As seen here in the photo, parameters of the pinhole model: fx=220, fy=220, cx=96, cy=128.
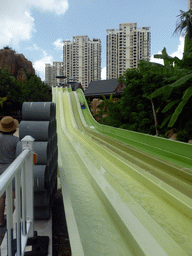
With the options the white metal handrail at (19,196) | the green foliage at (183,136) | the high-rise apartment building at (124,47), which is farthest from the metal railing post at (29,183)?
the high-rise apartment building at (124,47)

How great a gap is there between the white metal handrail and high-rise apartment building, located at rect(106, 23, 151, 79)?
66.0m

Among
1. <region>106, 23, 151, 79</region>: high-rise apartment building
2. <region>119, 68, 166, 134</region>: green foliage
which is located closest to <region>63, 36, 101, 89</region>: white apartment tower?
<region>106, 23, 151, 79</region>: high-rise apartment building

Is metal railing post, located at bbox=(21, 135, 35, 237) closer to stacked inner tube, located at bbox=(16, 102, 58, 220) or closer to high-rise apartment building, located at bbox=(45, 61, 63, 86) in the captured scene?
stacked inner tube, located at bbox=(16, 102, 58, 220)

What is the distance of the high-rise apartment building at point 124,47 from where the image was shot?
66312mm

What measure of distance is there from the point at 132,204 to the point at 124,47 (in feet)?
227

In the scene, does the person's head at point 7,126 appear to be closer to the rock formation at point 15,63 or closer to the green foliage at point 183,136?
the green foliage at point 183,136

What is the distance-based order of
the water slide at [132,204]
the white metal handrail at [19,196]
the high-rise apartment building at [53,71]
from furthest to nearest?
the high-rise apartment building at [53,71] < the water slide at [132,204] < the white metal handrail at [19,196]

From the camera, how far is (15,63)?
37.5m

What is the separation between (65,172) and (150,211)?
2.04m

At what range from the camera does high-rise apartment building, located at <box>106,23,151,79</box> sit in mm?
66312

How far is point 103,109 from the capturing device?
18.0m

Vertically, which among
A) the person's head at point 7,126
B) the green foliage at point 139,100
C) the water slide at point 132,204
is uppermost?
the green foliage at point 139,100

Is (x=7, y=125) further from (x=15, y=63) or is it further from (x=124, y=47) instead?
(x=124, y=47)

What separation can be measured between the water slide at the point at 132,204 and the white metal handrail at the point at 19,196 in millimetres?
425
